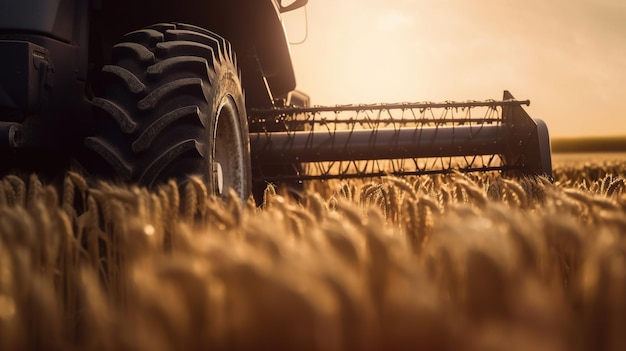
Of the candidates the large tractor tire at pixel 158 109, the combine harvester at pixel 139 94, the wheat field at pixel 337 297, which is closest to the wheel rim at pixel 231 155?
the combine harvester at pixel 139 94

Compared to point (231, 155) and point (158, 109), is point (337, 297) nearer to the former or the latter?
point (158, 109)

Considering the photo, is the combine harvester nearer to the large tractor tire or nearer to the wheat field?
the large tractor tire

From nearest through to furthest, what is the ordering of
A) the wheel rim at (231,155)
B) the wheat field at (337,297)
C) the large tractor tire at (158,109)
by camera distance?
the wheat field at (337,297), the large tractor tire at (158,109), the wheel rim at (231,155)

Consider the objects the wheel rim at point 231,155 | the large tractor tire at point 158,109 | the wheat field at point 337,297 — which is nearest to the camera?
the wheat field at point 337,297

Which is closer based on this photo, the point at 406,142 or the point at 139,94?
the point at 139,94

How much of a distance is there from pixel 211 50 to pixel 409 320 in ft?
6.62

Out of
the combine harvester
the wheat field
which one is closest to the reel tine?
the combine harvester

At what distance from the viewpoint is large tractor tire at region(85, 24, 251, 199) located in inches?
81.6

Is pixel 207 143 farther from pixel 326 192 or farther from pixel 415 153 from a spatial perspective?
pixel 326 192

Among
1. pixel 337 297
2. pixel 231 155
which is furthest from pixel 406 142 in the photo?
pixel 337 297

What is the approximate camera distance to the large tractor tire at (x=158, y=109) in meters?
2.07

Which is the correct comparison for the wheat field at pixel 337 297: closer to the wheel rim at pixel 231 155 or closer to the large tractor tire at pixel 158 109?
the large tractor tire at pixel 158 109

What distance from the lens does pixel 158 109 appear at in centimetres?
216

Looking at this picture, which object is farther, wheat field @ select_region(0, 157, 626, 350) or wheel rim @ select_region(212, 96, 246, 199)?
wheel rim @ select_region(212, 96, 246, 199)
